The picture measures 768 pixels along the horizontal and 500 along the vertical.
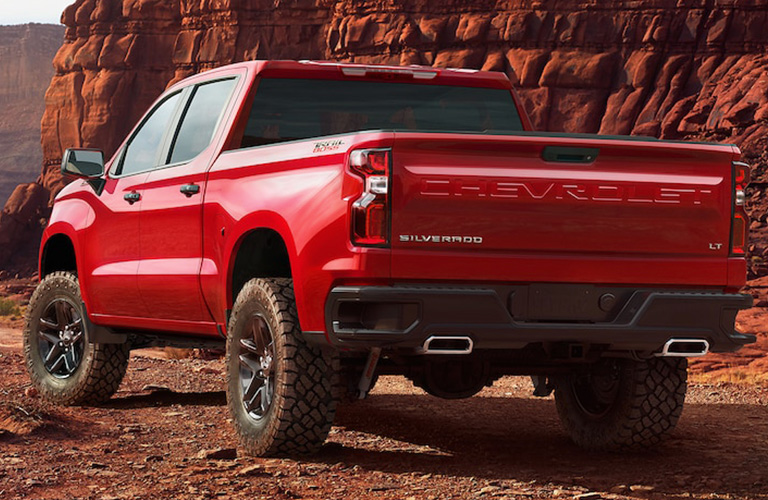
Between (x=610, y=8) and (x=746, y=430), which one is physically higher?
(x=610, y=8)

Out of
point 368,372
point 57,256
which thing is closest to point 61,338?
point 57,256

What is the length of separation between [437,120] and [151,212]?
1852 millimetres

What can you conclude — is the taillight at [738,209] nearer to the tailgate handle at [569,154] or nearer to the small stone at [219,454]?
the tailgate handle at [569,154]

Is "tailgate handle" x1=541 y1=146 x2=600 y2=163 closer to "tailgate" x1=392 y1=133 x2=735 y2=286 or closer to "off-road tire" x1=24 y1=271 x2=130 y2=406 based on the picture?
"tailgate" x1=392 y1=133 x2=735 y2=286

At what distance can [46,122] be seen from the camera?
59250mm

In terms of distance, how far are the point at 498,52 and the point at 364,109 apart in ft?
137

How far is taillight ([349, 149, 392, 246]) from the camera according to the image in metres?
5.10

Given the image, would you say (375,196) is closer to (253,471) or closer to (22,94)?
(253,471)

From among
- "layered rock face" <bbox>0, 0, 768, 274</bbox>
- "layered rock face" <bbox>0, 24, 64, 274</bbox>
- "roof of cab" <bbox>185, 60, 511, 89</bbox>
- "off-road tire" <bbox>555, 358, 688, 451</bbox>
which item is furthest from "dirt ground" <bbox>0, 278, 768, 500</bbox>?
"layered rock face" <bbox>0, 24, 64, 274</bbox>

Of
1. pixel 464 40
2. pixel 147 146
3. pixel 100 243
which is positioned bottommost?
pixel 100 243

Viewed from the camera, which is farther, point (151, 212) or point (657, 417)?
point (151, 212)

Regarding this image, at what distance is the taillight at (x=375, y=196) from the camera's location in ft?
16.7

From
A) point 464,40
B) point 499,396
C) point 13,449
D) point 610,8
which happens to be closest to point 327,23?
point 464,40

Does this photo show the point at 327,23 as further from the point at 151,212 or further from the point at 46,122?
the point at 151,212
